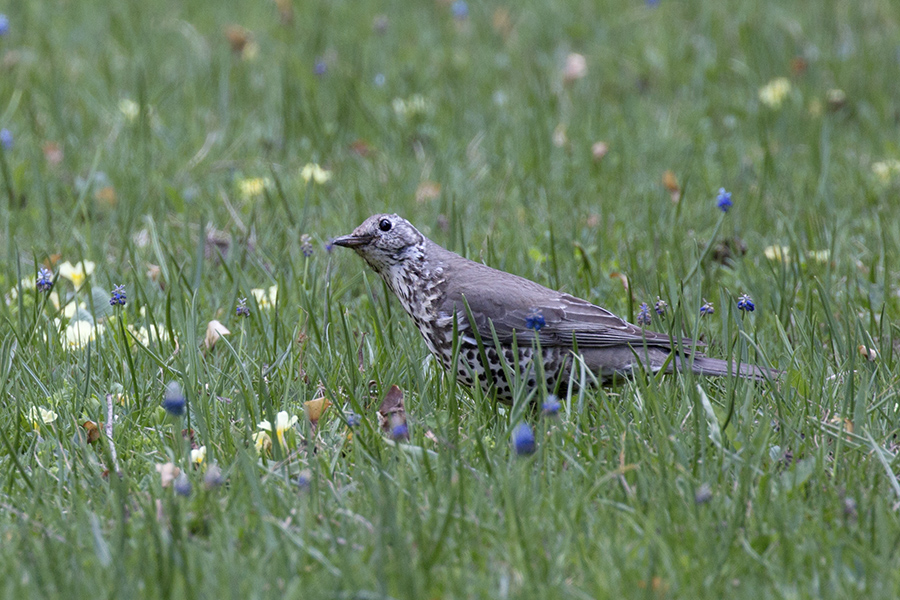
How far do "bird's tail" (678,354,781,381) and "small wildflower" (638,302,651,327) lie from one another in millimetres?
378

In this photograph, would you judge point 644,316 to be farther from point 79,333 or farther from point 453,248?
point 79,333

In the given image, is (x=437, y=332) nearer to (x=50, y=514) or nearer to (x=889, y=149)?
(x=50, y=514)

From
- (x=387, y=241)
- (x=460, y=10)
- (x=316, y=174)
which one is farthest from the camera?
(x=460, y=10)

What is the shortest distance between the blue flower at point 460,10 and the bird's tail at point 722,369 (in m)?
5.90

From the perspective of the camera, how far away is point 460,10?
9266mm

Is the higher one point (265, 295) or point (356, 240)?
point (356, 240)

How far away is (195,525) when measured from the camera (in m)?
3.05

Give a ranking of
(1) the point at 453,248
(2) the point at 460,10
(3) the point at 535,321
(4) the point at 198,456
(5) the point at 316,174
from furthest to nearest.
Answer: (2) the point at 460,10 < (5) the point at 316,174 < (1) the point at 453,248 < (3) the point at 535,321 < (4) the point at 198,456

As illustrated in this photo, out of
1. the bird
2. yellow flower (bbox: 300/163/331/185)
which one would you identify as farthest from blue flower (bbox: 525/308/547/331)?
yellow flower (bbox: 300/163/331/185)

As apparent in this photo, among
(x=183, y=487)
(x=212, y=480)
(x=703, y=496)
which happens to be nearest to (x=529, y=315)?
(x=703, y=496)

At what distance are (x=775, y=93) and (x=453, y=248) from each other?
11.9 ft

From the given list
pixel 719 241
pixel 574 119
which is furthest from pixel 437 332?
pixel 574 119

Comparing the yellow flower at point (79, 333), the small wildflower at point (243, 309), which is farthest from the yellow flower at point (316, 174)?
the yellow flower at point (79, 333)

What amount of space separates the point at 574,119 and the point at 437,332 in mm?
3701
